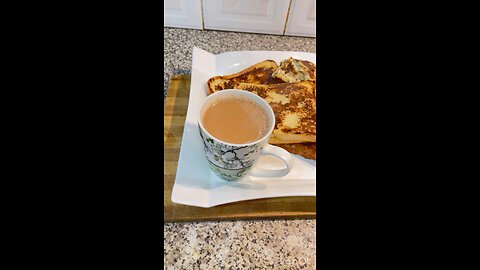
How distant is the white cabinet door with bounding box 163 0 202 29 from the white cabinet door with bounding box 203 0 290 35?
3 cm

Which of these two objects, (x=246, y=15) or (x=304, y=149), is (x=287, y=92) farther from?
(x=246, y=15)

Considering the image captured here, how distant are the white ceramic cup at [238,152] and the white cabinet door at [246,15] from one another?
565 mm

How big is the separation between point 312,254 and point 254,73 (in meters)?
0.47

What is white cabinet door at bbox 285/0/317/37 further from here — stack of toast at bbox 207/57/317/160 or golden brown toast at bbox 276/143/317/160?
golden brown toast at bbox 276/143/317/160

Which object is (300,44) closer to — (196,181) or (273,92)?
(273,92)

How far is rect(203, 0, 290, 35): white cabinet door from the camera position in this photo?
1002 millimetres

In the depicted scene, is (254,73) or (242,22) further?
(242,22)

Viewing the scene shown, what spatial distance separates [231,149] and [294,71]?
14.8 inches

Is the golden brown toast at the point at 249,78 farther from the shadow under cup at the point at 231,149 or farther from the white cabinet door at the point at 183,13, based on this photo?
the white cabinet door at the point at 183,13

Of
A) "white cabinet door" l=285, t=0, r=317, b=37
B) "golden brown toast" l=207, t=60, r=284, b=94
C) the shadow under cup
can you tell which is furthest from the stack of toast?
"white cabinet door" l=285, t=0, r=317, b=37

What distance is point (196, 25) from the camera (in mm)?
1050

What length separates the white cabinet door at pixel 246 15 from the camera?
100 cm
